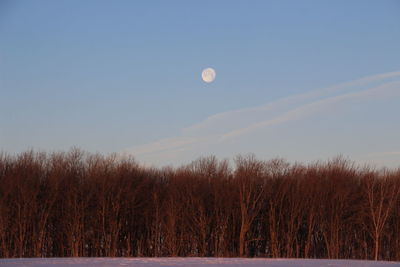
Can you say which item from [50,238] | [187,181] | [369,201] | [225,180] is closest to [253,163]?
[225,180]

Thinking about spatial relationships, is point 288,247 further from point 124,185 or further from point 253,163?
point 124,185

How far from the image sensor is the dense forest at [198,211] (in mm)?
46250

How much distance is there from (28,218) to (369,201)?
27089 millimetres

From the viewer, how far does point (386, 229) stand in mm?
47500

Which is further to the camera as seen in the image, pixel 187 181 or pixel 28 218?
pixel 187 181

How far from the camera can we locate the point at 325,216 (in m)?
48.2

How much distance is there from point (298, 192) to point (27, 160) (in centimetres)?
2275

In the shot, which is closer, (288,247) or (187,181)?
(288,247)

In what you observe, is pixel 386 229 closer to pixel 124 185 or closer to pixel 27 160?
pixel 124 185

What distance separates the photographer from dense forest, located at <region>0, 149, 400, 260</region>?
4625 cm

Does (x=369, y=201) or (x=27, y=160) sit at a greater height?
(x=27, y=160)

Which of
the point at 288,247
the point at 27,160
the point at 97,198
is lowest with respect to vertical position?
the point at 288,247

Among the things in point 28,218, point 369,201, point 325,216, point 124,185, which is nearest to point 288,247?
point 325,216

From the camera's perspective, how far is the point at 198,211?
4888cm
